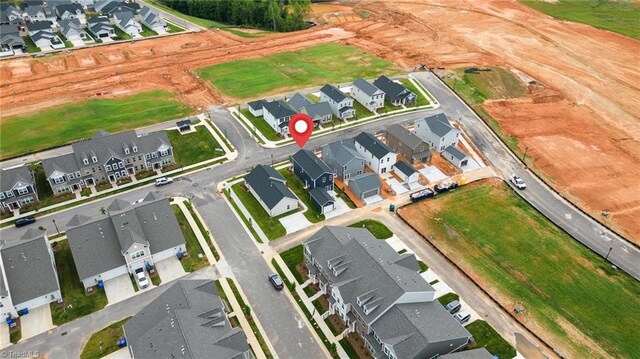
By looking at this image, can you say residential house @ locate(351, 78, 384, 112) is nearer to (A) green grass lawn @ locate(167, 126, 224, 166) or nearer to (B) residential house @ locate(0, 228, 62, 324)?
(A) green grass lawn @ locate(167, 126, 224, 166)

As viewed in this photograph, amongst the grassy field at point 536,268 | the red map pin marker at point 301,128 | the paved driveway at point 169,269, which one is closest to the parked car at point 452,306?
the grassy field at point 536,268

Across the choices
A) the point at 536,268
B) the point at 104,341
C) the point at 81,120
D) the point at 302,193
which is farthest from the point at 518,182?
the point at 81,120

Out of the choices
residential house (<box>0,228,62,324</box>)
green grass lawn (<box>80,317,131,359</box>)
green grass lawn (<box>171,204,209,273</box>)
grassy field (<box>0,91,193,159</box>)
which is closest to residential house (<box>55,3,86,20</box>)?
grassy field (<box>0,91,193,159</box>)

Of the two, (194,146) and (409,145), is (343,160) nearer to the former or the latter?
(409,145)

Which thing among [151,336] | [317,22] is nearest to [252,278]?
[151,336]

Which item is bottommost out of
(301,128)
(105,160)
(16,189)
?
(16,189)

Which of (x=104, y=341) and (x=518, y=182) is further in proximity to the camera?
(x=518, y=182)
